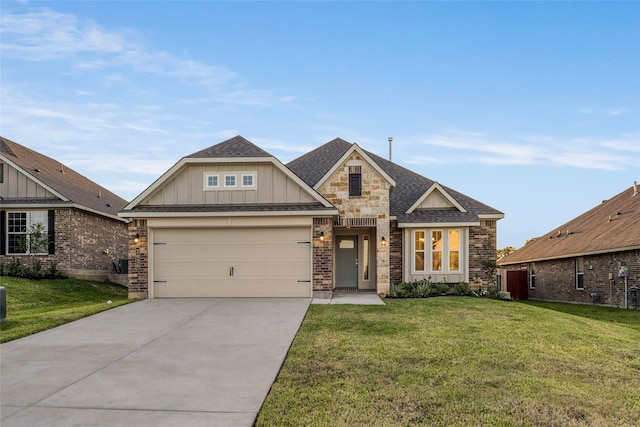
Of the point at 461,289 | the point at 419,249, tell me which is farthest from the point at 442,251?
the point at 461,289

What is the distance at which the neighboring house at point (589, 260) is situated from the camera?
16.8 meters

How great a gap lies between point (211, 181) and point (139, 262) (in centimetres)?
349

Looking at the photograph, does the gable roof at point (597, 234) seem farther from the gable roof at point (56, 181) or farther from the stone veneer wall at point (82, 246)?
the gable roof at point (56, 181)

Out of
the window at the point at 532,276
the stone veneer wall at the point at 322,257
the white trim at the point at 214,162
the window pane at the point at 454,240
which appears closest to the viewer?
the stone veneer wall at the point at 322,257

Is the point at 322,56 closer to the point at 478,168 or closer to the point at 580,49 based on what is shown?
the point at 580,49

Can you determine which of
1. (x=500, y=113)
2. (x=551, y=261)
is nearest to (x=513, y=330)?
(x=500, y=113)

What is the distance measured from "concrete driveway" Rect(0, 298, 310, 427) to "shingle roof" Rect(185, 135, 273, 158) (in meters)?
5.63

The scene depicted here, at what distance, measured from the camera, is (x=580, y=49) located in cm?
1742

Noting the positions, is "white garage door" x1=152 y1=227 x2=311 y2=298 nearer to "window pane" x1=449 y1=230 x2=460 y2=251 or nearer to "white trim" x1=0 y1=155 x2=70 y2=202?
"window pane" x1=449 y1=230 x2=460 y2=251

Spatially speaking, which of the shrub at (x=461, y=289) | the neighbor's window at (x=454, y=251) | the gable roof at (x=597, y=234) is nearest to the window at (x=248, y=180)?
the neighbor's window at (x=454, y=251)

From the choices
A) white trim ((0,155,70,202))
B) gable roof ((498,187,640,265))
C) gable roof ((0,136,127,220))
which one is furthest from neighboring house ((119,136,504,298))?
gable roof ((498,187,640,265))

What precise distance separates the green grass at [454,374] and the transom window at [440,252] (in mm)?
5552

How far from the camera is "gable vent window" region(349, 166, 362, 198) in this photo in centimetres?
1575

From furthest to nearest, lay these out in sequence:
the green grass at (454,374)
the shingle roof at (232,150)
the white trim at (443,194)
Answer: the white trim at (443,194) < the shingle roof at (232,150) < the green grass at (454,374)
